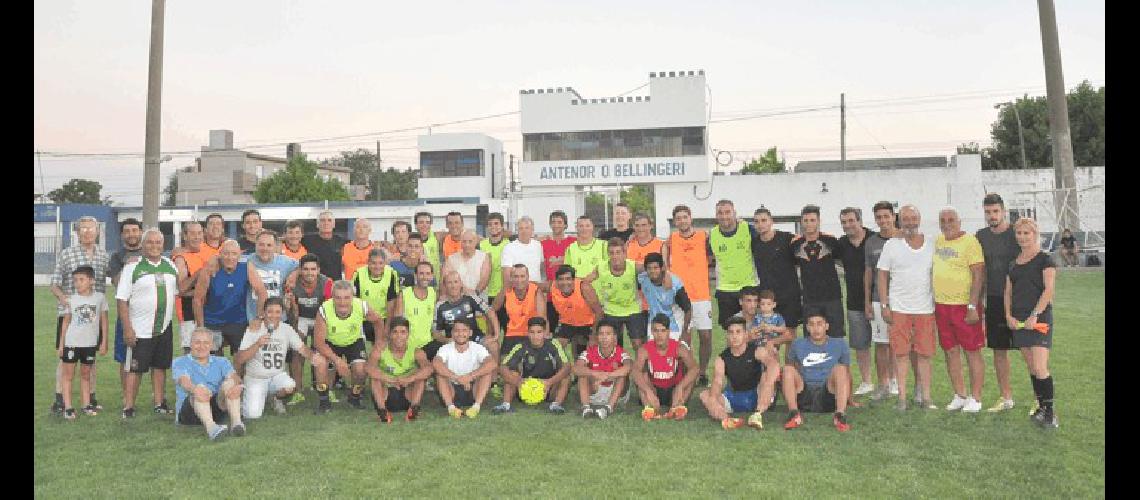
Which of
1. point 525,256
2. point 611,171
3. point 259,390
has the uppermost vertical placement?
point 611,171

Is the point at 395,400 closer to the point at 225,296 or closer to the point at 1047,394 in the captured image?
the point at 225,296

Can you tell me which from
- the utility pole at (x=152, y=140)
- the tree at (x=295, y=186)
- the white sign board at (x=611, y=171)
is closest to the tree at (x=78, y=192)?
the tree at (x=295, y=186)

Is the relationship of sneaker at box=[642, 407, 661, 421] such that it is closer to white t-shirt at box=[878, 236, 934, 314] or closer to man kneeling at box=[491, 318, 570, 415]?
man kneeling at box=[491, 318, 570, 415]

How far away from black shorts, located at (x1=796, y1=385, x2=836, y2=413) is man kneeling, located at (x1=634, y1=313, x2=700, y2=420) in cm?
99

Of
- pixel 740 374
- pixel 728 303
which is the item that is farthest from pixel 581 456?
pixel 728 303

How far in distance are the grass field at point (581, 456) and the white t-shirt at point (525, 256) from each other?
170cm

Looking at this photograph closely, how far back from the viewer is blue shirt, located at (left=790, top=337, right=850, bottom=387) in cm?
722

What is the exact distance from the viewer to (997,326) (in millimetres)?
7141

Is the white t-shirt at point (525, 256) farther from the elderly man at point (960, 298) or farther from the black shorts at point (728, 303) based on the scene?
the elderly man at point (960, 298)

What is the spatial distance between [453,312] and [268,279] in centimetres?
192

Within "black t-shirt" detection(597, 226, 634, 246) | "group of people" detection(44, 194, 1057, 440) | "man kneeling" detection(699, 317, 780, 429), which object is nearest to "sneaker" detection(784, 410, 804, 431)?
"group of people" detection(44, 194, 1057, 440)

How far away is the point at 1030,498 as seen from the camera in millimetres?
4930

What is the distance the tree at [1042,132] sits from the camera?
44375 millimetres
